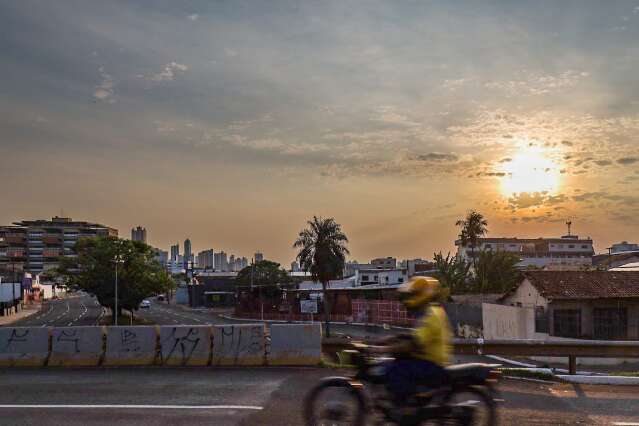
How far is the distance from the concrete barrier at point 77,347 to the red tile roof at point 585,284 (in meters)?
23.5

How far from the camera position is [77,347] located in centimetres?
1455

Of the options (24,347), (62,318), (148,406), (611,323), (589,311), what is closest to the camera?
(148,406)

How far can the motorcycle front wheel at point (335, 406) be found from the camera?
7.52 m

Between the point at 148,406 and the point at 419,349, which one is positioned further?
the point at 148,406

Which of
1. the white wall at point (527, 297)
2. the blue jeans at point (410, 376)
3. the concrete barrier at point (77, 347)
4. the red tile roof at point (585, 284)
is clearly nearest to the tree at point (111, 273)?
the white wall at point (527, 297)

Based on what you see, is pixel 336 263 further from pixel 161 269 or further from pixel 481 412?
pixel 481 412

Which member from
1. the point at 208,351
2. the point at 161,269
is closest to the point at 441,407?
→ the point at 208,351

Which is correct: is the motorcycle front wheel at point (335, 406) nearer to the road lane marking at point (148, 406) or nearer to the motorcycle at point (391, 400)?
the motorcycle at point (391, 400)

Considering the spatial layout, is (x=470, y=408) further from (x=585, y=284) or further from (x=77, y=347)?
(x=585, y=284)

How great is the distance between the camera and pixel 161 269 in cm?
6944

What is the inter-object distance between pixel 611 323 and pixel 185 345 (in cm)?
2461

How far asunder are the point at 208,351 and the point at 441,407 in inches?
313

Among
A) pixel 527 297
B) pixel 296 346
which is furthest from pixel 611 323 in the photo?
pixel 296 346

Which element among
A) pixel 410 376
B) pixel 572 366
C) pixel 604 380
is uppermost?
pixel 410 376
